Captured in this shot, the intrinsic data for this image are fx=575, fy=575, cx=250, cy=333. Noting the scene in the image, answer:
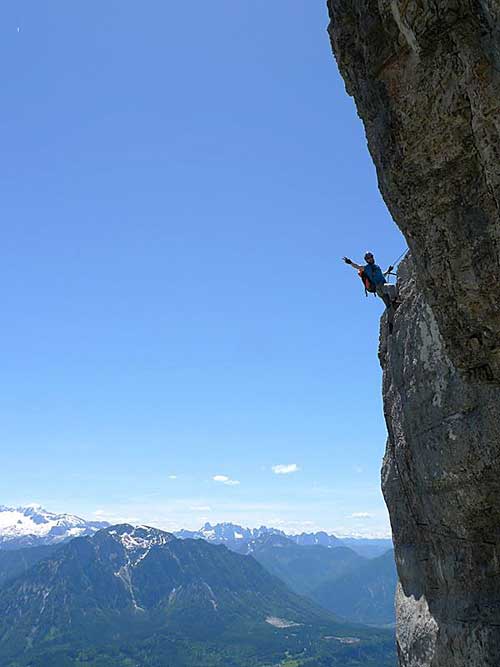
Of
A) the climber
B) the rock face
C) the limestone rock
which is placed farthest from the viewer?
the climber

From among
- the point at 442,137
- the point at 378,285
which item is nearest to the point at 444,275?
the point at 442,137

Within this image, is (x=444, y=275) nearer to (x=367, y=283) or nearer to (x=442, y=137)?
(x=442, y=137)

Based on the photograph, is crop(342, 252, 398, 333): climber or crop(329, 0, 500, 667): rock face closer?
crop(329, 0, 500, 667): rock face

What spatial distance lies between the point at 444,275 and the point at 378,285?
303 inches

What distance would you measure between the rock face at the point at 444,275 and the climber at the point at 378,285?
5.22 ft

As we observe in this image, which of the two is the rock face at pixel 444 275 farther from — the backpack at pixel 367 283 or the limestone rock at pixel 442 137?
the backpack at pixel 367 283

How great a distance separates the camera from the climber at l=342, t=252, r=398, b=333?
63.6 feet

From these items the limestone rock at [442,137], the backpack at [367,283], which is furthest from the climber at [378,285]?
the limestone rock at [442,137]

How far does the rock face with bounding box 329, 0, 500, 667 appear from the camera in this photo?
10633 mm

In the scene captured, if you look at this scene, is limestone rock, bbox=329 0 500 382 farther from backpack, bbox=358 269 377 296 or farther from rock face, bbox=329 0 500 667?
backpack, bbox=358 269 377 296

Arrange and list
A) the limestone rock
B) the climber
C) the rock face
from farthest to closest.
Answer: the climber
the rock face
the limestone rock

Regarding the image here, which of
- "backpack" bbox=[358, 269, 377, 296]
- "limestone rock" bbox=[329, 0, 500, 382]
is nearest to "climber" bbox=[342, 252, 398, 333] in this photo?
"backpack" bbox=[358, 269, 377, 296]

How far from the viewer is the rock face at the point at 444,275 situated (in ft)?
34.9

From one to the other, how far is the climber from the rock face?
5.22 ft
